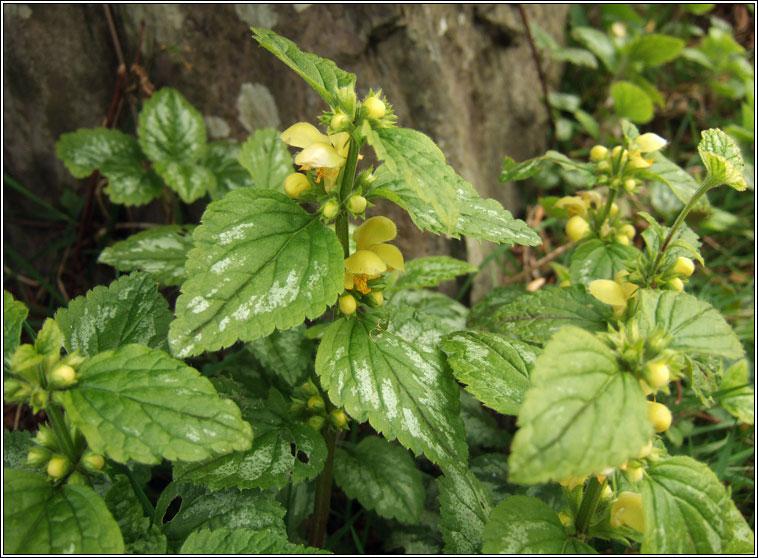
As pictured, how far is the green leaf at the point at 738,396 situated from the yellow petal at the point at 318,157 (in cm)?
147

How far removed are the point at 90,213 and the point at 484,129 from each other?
1816 millimetres

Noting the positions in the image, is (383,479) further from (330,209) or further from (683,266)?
(683,266)

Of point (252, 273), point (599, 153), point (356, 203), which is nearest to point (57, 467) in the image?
point (252, 273)

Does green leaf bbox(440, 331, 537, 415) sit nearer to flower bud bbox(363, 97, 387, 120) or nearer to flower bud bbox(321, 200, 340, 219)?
flower bud bbox(321, 200, 340, 219)

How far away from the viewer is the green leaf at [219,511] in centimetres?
124

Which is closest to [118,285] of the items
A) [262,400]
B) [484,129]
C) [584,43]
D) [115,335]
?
[115,335]

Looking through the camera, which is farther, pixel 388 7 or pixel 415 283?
pixel 388 7

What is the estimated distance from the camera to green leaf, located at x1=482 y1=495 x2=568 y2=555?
1105 millimetres

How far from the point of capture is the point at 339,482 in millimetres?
1617

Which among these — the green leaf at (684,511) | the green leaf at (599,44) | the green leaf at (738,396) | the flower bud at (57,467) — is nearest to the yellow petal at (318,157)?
the flower bud at (57,467)

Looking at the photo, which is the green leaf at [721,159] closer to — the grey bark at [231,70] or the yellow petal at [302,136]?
the yellow petal at [302,136]

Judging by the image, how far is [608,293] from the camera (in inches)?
56.2

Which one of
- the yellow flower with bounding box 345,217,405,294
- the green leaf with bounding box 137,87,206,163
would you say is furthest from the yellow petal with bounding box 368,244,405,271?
the green leaf with bounding box 137,87,206,163

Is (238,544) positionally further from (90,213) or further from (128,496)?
(90,213)
